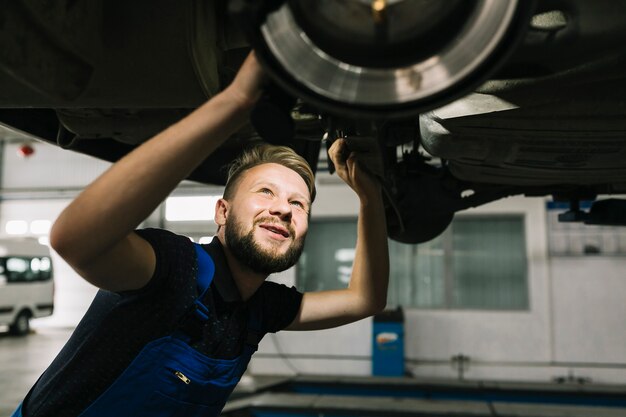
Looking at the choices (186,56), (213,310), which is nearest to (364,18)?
(186,56)

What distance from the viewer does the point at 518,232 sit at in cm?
588

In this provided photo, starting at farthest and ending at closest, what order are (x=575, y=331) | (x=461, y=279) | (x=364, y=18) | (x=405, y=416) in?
1. (x=461, y=279)
2. (x=575, y=331)
3. (x=405, y=416)
4. (x=364, y=18)

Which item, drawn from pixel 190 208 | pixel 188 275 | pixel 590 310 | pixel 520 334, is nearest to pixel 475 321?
pixel 520 334

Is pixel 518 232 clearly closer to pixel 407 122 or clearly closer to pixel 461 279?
pixel 461 279

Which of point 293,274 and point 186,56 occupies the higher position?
point 186,56

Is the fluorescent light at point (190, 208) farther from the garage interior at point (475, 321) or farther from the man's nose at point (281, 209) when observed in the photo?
the man's nose at point (281, 209)

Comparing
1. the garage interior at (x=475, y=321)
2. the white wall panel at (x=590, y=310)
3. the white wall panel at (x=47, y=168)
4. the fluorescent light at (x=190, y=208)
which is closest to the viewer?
the garage interior at (x=475, y=321)

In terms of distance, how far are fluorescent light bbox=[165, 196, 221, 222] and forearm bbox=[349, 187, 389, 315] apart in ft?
19.0

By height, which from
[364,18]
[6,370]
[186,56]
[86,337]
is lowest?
[6,370]

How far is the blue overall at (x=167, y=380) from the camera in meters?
1.02

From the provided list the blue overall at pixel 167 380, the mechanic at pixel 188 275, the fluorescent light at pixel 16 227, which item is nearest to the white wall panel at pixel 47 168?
the fluorescent light at pixel 16 227

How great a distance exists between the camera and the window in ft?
19.2

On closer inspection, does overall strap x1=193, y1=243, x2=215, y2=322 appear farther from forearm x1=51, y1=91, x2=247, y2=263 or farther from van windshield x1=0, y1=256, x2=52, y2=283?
van windshield x1=0, y1=256, x2=52, y2=283

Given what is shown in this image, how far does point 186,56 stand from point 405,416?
3249 mm
